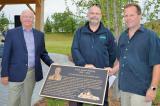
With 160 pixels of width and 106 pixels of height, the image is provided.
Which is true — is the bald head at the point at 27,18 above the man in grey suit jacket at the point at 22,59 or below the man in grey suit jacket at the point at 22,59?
above

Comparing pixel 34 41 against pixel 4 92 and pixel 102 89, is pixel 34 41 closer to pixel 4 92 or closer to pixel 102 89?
pixel 102 89

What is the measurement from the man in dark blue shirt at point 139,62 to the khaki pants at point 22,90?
1.90 m

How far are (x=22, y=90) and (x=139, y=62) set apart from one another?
7.82 feet

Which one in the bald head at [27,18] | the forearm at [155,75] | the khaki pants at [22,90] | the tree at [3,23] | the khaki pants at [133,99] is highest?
the bald head at [27,18]

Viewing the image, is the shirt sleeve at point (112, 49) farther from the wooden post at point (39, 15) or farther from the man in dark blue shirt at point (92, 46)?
the wooden post at point (39, 15)

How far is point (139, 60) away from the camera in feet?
19.8

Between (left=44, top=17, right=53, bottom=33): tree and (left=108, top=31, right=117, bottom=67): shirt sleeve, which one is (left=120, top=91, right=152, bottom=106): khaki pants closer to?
(left=108, top=31, right=117, bottom=67): shirt sleeve

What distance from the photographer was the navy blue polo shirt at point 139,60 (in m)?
5.93

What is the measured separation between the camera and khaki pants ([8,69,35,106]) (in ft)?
24.3

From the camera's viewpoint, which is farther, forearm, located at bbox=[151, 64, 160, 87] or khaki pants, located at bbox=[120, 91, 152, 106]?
khaki pants, located at bbox=[120, 91, 152, 106]

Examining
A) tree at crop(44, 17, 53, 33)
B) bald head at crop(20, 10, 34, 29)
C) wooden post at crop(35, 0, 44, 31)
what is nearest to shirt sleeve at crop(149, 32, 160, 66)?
bald head at crop(20, 10, 34, 29)

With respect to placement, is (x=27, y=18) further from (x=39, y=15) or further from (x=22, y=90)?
(x=39, y=15)

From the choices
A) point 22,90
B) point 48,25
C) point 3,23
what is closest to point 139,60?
point 22,90

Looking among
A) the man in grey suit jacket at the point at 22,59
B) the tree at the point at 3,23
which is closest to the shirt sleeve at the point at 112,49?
the man in grey suit jacket at the point at 22,59
